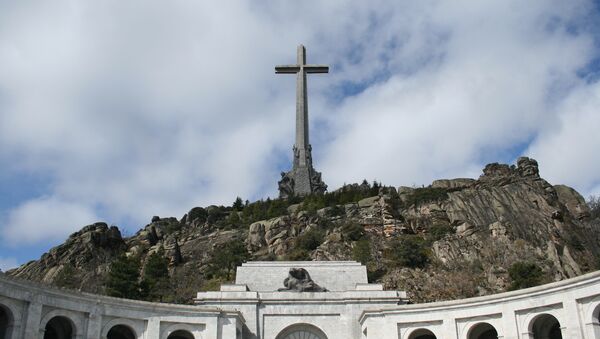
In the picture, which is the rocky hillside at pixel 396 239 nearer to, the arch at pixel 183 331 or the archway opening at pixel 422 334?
the archway opening at pixel 422 334

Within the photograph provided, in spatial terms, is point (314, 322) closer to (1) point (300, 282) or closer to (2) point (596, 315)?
(1) point (300, 282)

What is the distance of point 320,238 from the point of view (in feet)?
258

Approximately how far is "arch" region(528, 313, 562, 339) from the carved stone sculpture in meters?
14.7

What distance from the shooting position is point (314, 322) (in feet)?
145

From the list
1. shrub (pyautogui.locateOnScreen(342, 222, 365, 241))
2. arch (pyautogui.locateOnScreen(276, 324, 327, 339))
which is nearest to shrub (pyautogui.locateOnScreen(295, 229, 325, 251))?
shrub (pyautogui.locateOnScreen(342, 222, 365, 241))

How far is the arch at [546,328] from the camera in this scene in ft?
124

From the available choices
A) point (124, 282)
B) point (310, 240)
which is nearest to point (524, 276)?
point (310, 240)

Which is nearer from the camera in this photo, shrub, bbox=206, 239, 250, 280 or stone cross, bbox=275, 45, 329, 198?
shrub, bbox=206, 239, 250, 280

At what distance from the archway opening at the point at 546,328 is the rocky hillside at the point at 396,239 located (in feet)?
70.1

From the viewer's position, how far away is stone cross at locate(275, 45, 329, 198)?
99.1 m

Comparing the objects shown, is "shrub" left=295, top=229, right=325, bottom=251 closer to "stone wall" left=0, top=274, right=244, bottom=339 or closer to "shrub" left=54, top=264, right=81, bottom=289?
"shrub" left=54, top=264, right=81, bottom=289

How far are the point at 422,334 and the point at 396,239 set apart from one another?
36580 mm

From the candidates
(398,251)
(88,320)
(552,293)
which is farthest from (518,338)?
(398,251)

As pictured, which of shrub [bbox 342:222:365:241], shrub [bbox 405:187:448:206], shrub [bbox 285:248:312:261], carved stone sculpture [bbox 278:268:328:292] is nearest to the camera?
carved stone sculpture [bbox 278:268:328:292]
